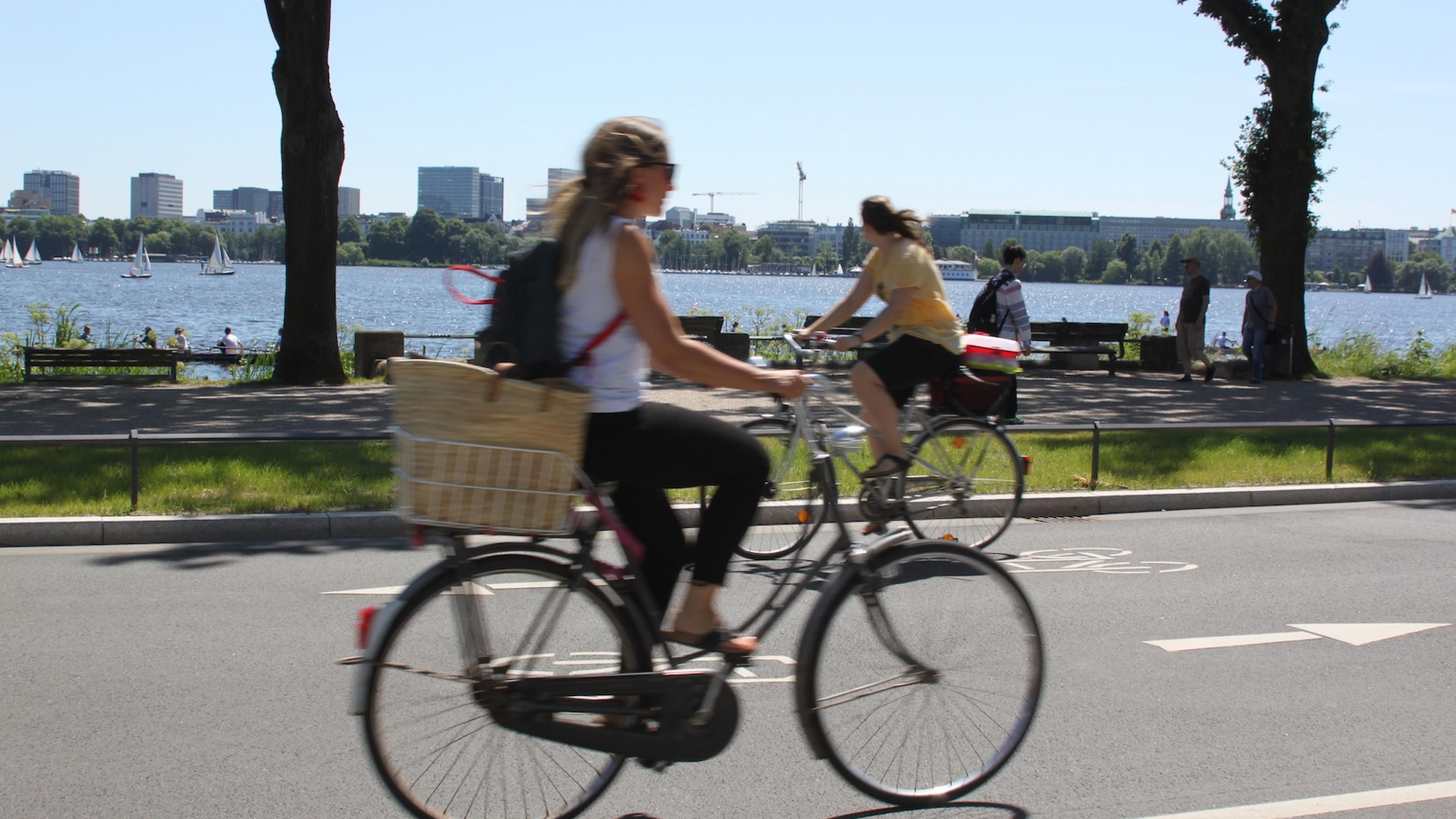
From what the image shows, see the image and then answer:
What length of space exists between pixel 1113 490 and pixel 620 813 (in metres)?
6.38

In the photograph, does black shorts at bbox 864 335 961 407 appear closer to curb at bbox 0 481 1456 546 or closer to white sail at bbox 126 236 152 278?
curb at bbox 0 481 1456 546

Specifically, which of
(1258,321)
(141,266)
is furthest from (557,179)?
(141,266)

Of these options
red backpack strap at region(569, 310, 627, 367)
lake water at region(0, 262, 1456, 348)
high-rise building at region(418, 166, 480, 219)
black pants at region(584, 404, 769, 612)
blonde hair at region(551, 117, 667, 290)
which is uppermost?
high-rise building at region(418, 166, 480, 219)

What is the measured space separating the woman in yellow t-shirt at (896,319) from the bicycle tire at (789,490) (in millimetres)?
434

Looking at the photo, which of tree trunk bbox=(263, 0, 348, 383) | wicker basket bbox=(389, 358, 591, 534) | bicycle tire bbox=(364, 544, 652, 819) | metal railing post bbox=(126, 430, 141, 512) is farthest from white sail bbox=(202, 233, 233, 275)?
wicker basket bbox=(389, 358, 591, 534)

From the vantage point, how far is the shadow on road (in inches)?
279

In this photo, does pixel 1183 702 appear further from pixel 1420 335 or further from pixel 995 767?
pixel 1420 335

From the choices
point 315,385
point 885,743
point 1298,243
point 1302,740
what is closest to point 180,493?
point 885,743

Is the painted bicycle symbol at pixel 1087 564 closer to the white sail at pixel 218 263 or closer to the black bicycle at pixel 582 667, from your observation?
the black bicycle at pixel 582 667

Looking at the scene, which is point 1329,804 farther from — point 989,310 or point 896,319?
point 989,310

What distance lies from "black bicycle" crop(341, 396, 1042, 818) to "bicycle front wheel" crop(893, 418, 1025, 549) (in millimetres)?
2788

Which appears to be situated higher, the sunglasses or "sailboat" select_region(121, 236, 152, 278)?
the sunglasses

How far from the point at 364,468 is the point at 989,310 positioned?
5075mm

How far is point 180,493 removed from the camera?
A: 8320mm
